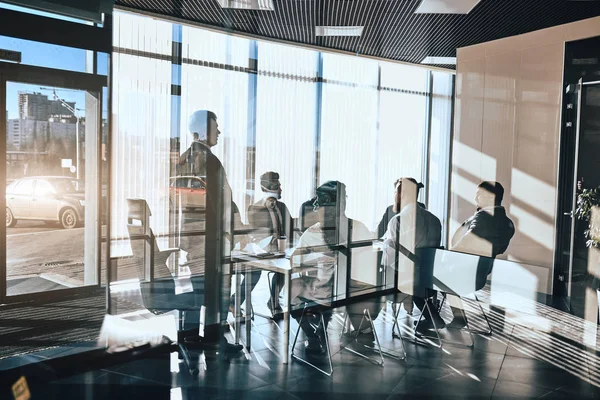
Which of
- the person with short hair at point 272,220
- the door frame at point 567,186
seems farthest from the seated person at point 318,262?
the door frame at point 567,186

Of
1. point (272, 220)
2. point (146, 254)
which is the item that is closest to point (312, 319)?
point (272, 220)

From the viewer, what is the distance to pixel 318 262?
10.8 ft

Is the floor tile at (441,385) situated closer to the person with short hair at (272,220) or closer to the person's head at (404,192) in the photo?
the person with short hair at (272,220)

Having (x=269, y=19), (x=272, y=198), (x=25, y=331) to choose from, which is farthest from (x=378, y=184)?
(x=25, y=331)

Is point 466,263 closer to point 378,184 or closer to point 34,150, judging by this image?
point 378,184

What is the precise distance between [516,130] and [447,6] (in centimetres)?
98

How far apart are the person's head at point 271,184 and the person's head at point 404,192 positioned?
2.63 feet

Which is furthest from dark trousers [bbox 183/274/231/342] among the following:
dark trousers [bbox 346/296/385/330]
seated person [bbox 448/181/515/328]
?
seated person [bbox 448/181/515/328]

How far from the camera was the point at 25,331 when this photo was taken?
11.1ft

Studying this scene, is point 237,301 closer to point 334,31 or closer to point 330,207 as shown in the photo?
point 330,207

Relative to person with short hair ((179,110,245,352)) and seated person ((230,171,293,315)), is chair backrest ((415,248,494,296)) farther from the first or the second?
person with short hair ((179,110,245,352))

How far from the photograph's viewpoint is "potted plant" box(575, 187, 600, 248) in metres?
3.36

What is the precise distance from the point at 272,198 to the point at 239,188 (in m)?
0.23

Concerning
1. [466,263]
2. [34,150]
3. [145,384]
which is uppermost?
[34,150]
